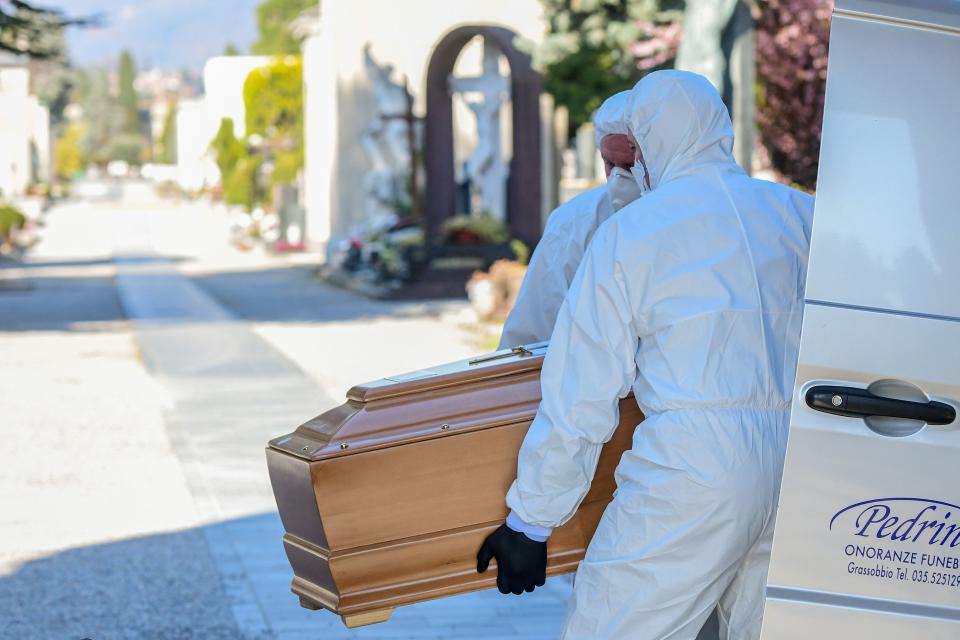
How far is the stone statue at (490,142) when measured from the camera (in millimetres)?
20203

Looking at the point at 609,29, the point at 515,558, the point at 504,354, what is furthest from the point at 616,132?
the point at 609,29

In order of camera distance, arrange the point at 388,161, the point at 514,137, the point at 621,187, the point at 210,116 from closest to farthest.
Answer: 1. the point at 621,187
2. the point at 514,137
3. the point at 388,161
4. the point at 210,116

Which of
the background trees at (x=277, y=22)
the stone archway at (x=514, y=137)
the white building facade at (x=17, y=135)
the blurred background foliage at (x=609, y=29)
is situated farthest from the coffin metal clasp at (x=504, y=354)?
the background trees at (x=277, y=22)

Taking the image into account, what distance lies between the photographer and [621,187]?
12.6 feet

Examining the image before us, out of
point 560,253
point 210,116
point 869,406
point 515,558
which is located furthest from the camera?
point 210,116

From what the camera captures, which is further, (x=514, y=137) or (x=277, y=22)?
(x=277, y=22)

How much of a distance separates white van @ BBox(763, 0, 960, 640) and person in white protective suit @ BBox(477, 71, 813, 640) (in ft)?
0.44

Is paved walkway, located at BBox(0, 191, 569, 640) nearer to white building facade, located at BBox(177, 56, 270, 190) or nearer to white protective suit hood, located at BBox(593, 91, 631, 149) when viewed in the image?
white protective suit hood, located at BBox(593, 91, 631, 149)

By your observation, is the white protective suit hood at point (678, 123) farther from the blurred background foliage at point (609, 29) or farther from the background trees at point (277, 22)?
the background trees at point (277, 22)

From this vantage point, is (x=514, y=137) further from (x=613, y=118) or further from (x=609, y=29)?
(x=613, y=118)

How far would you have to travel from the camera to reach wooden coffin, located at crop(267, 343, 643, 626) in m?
3.25

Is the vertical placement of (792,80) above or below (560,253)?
below

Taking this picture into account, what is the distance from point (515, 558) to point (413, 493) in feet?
0.93

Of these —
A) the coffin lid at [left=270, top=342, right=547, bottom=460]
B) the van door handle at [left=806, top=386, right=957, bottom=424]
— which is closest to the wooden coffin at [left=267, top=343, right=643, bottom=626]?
the coffin lid at [left=270, top=342, right=547, bottom=460]
